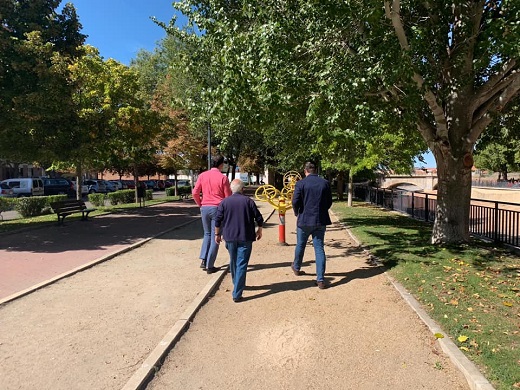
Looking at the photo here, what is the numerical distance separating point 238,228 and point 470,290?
3.37m

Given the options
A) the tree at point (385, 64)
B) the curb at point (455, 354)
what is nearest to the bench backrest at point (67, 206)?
the tree at point (385, 64)

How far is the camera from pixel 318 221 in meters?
6.04

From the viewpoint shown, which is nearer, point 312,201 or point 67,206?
point 312,201

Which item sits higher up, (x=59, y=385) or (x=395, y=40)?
(x=395, y=40)

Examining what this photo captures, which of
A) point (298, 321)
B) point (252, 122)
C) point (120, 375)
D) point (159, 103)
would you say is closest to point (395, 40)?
point (252, 122)

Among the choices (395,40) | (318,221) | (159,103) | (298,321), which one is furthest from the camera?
(159,103)

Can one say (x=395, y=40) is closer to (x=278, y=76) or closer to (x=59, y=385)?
(x=278, y=76)

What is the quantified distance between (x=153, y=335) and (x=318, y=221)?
2827 mm

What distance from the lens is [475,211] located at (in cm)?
1122

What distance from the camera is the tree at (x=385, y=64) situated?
667cm

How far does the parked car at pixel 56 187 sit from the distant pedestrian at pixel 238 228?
3213 cm

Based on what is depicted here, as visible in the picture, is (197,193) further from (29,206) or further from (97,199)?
(97,199)

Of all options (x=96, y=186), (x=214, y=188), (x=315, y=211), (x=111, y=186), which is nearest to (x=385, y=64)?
(x=315, y=211)

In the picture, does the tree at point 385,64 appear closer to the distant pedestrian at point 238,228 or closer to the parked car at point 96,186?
the distant pedestrian at point 238,228
